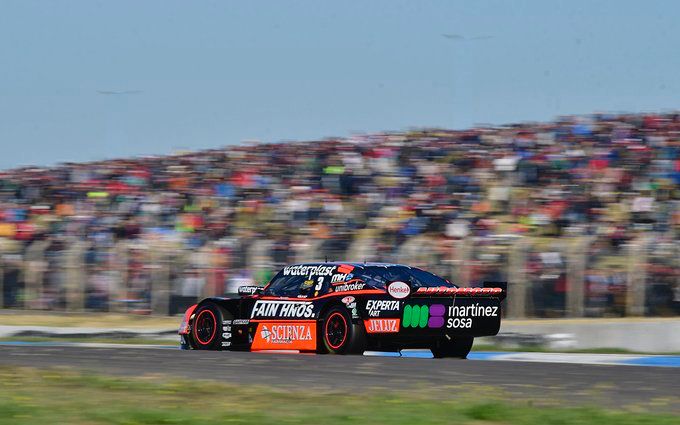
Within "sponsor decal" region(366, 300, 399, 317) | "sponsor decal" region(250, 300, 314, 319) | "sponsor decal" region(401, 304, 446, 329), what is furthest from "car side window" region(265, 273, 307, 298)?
"sponsor decal" region(401, 304, 446, 329)

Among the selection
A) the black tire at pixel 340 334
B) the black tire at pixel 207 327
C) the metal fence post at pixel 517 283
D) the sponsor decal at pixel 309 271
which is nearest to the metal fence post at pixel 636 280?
the metal fence post at pixel 517 283

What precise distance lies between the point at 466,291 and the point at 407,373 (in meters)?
2.80

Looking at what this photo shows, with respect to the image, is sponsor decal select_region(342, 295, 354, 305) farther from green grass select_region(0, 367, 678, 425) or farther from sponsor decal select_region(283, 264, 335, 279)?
green grass select_region(0, 367, 678, 425)

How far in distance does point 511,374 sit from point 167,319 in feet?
34.4

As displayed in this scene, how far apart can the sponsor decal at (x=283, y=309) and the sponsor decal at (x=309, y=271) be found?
38cm

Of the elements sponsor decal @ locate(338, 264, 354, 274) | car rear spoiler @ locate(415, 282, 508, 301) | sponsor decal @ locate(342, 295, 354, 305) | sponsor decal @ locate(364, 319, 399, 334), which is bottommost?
sponsor decal @ locate(364, 319, 399, 334)

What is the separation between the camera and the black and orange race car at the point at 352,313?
40.4 ft

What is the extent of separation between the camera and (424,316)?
1234 centimetres

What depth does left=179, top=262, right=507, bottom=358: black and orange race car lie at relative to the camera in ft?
40.4

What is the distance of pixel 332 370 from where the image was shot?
33.2ft

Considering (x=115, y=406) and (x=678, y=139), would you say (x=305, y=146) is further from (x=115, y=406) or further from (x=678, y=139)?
(x=115, y=406)

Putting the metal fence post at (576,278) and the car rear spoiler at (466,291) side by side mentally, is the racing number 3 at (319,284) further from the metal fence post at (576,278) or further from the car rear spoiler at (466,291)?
the metal fence post at (576,278)

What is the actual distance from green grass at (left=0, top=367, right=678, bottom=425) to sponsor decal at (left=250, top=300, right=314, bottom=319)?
386 centimetres

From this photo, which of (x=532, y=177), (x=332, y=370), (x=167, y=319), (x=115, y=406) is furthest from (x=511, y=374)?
(x=532, y=177)
